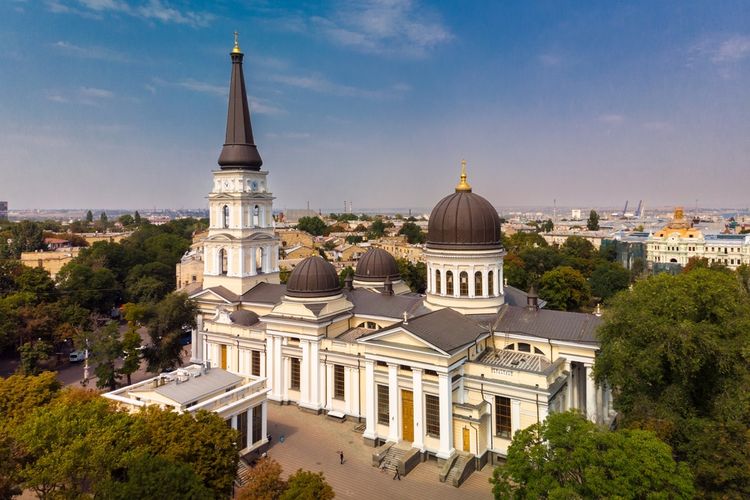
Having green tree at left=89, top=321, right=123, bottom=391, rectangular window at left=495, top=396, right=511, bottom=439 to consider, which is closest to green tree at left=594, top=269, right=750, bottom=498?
rectangular window at left=495, top=396, right=511, bottom=439

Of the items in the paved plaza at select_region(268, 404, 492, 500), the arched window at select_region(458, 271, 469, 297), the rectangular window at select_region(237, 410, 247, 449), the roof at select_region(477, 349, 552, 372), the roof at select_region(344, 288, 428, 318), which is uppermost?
the arched window at select_region(458, 271, 469, 297)

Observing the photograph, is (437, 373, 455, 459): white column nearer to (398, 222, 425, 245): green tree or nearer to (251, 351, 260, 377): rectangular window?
(251, 351, 260, 377): rectangular window

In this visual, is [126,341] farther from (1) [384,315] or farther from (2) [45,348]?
(1) [384,315]

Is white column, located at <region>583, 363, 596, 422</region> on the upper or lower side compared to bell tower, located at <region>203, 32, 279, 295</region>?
lower

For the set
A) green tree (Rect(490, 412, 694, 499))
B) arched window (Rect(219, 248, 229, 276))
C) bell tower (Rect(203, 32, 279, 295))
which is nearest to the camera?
green tree (Rect(490, 412, 694, 499))

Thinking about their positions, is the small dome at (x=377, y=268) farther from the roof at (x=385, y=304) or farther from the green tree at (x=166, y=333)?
the green tree at (x=166, y=333)

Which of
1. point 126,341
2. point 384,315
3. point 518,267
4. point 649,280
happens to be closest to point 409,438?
point 384,315

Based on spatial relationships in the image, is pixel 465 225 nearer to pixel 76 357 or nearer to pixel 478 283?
pixel 478 283
